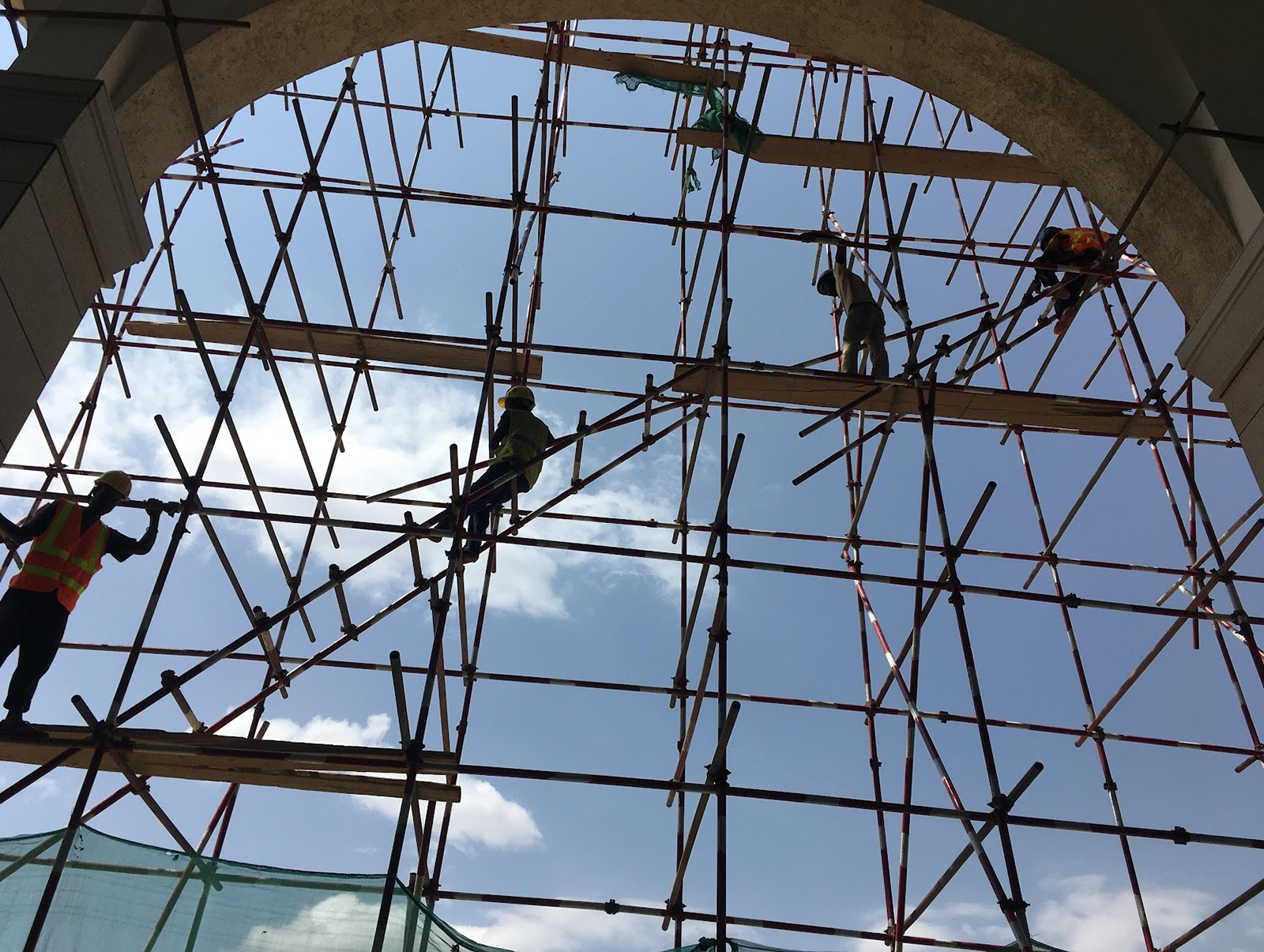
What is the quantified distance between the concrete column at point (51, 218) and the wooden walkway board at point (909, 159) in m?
4.69

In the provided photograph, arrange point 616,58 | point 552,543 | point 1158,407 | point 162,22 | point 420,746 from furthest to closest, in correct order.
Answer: point 616,58 < point 1158,407 < point 552,543 < point 162,22 < point 420,746

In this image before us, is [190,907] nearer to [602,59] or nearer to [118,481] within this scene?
[118,481]

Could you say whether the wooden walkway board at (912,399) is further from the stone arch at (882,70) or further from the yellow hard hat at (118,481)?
the yellow hard hat at (118,481)

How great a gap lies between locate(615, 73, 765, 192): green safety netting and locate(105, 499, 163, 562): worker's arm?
507 centimetres

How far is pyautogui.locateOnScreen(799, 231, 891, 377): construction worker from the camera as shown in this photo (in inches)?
325

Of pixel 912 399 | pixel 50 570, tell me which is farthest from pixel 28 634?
pixel 912 399

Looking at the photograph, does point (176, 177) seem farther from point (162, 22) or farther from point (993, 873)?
point (993, 873)

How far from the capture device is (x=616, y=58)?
960 cm

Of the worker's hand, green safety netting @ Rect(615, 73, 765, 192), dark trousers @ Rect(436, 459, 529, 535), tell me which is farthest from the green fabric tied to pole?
dark trousers @ Rect(436, 459, 529, 535)

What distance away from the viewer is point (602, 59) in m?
9.63

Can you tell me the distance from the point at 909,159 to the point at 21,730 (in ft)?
24.2

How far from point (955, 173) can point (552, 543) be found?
15.9 feet

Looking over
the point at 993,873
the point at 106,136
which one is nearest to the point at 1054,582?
the point at 993,873

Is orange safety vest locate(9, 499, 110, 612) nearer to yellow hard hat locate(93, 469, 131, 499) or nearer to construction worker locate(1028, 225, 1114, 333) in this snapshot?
yellow hard hat locate(93, 469, 131, 499)
